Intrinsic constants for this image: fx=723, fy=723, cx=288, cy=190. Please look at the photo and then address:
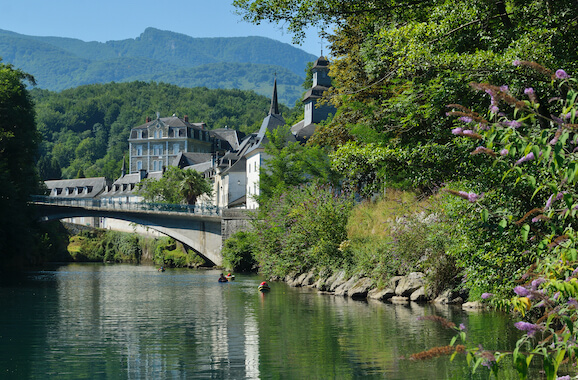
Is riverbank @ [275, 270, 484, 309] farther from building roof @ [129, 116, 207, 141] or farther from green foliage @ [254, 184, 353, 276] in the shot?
building roof @ [129, 116, 207, 141]

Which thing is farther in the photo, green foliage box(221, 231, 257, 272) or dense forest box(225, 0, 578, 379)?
green foliage box(221, 231, 257, 272)

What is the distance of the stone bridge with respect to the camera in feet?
220

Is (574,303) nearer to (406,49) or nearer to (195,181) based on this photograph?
(406,49)

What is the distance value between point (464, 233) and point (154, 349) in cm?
770

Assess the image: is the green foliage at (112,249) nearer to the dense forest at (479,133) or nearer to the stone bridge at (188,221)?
the stone bridge at (188,221)

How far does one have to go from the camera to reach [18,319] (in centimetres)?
2355

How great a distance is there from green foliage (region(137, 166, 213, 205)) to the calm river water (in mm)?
56359

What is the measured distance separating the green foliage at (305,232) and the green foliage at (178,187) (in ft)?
126

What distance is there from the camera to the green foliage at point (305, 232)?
37.9m

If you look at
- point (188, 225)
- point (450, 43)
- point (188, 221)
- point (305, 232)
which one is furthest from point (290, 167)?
point (450, 43)

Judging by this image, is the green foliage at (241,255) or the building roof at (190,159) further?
the building roof at (190,159)

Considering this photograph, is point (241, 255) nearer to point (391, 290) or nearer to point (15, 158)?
point (15, 158)

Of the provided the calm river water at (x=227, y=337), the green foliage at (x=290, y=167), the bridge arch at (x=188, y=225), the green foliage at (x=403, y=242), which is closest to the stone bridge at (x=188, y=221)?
the bridge arch at (x=188, y=225)

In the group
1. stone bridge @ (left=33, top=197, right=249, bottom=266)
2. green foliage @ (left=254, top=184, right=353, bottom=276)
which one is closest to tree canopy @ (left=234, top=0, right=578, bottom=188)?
green foliage @ (left=254, top=184, right=353, bottom=276)
